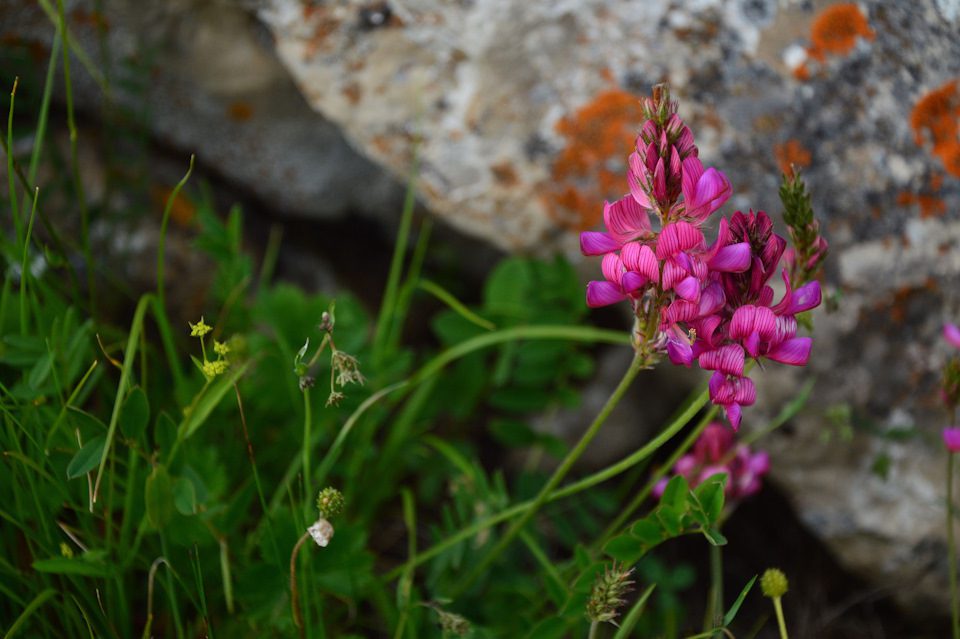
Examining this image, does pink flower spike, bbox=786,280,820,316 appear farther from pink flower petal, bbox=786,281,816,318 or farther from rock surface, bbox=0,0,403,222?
rock surface, bbox=0,0,403,222

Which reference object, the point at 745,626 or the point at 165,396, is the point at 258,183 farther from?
the point at 745,626

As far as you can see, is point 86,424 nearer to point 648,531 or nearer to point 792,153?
point 648,531

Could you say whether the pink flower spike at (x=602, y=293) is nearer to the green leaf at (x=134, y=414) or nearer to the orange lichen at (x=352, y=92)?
the green leaf at (x=134, y=414)

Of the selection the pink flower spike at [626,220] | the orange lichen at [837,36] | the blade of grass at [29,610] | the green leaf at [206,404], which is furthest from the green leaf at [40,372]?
the orange lichen at [837,36]

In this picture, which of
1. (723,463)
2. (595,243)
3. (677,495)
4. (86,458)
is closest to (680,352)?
(595,243)

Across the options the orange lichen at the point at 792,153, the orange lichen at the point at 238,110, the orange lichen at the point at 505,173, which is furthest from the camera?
the orange lichen at the point at 238,110

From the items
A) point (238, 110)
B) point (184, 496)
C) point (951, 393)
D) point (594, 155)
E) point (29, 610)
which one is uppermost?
point (594, 155)
